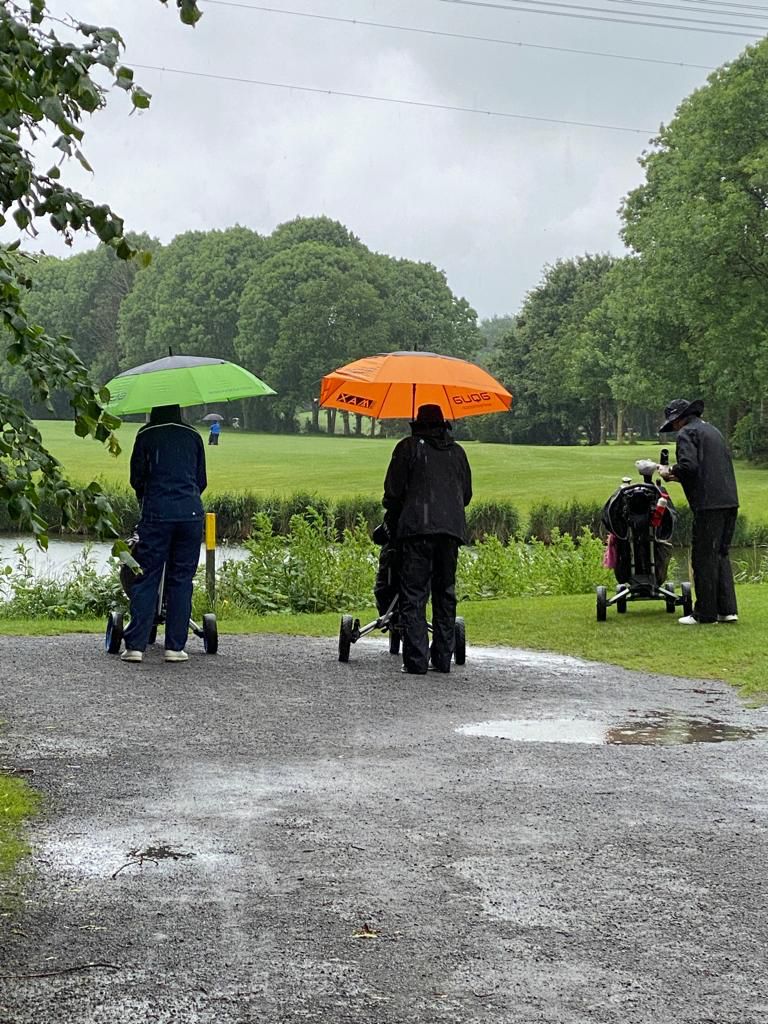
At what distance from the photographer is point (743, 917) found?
4977 millimetres

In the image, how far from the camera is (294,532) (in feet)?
60.0

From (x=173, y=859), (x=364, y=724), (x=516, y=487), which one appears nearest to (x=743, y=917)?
(x=173, y=859)

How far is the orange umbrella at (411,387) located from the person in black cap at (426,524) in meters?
0.32

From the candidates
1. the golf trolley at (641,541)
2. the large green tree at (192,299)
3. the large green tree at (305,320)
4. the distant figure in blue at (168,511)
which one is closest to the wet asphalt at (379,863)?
the distant figure in blue at (168,511)

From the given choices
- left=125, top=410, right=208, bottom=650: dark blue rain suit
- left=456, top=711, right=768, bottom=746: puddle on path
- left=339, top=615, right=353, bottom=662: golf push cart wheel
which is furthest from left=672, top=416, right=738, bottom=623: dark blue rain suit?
left=125, top=410, right=208, bottom=650: dark blue rain suit

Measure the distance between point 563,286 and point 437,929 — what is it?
300 ft

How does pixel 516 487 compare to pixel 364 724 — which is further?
pixel 516 487

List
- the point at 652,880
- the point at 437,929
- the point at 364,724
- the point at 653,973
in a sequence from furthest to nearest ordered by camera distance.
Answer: the point at 364,724
the point at 652,880
the point at 437,929
the point at 653,973

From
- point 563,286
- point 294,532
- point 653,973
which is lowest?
point 653,973

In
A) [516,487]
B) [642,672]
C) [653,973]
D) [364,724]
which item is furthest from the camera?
[516,487]

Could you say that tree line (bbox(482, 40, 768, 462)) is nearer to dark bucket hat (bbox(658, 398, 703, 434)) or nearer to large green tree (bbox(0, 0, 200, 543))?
dark bucket hat (bbox(658, 398, 703, 434))

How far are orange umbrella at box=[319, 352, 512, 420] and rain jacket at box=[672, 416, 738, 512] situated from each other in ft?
7.93

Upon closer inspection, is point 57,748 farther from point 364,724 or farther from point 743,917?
point 743,917

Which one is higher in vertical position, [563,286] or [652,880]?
[563,286]
